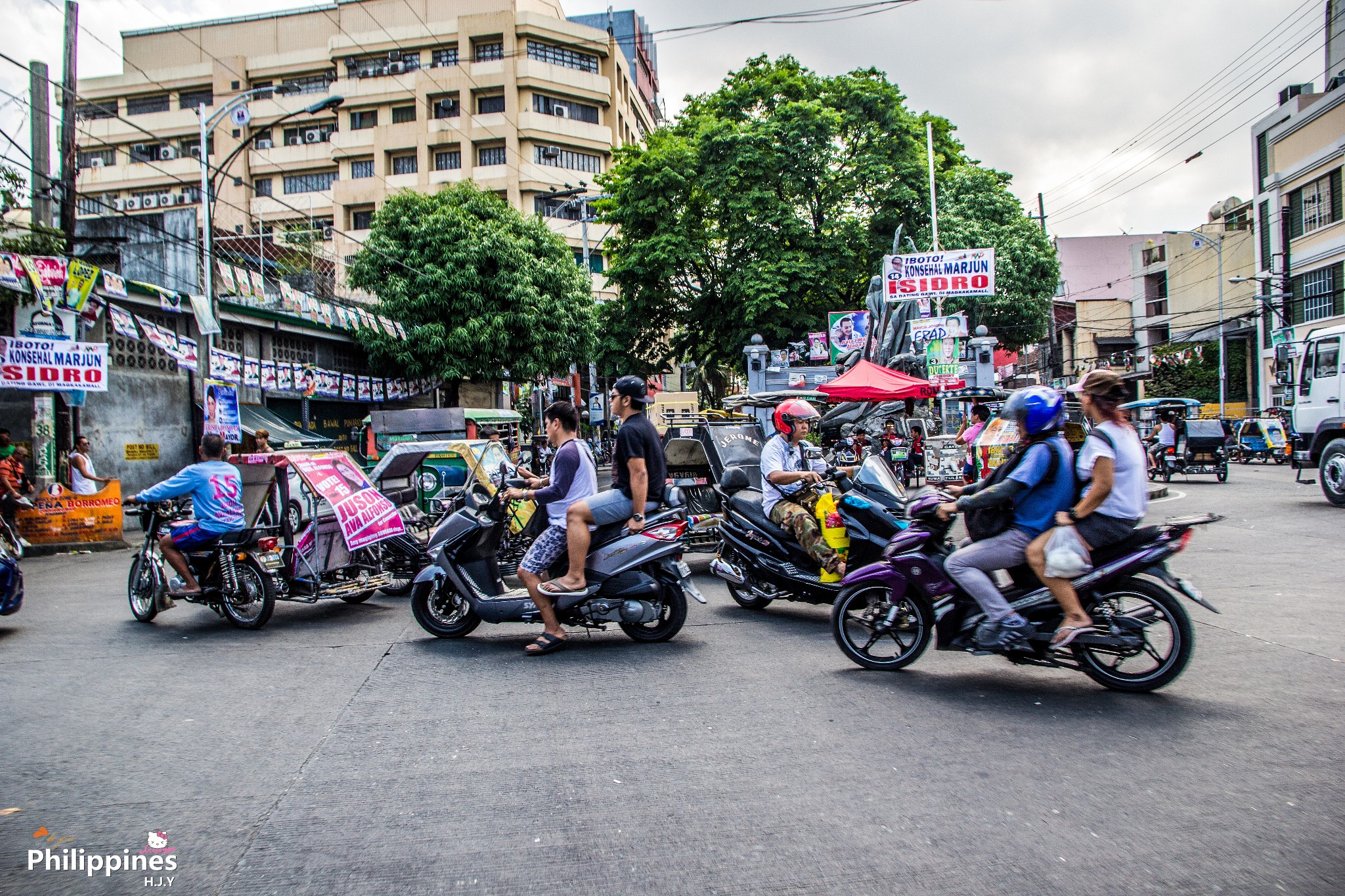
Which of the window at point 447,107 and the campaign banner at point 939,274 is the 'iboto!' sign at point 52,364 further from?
the window at point 447,107

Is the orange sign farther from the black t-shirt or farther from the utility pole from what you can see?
the black t-shirt

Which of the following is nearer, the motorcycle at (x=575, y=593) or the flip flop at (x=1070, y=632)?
the flip flop at (x=1070, y=632)

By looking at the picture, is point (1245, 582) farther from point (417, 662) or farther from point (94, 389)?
point (94, 389)

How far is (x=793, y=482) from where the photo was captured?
6844 millimetres

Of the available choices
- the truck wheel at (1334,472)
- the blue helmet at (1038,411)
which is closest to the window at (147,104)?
the truck wheel at (1334,472)

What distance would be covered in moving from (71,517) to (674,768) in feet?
43.5

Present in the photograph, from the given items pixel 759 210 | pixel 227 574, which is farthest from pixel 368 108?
pixel 227 574

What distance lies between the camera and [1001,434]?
13.4 meters

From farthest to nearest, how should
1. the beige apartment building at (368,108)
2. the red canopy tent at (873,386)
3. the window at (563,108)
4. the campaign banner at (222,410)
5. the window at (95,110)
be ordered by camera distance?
1. the window at (95,110)
2. the window at (563,108)
3. the beige apartment building at (368,108)
4. the campaign banner at (222,410)
5. the red canopy tent at (873,386)

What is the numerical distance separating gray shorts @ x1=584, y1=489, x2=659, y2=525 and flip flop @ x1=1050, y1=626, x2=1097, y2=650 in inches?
106

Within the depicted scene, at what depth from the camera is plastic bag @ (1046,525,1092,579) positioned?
14.4ft

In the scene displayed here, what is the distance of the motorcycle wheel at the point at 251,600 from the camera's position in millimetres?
6980

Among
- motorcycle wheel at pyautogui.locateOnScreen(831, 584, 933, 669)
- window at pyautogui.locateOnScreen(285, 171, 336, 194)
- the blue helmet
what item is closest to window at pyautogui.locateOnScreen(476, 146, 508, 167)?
window at pyautogui.locateOnScreen(285, 171, 336, 194)

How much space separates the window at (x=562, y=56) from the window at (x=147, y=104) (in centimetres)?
2188
